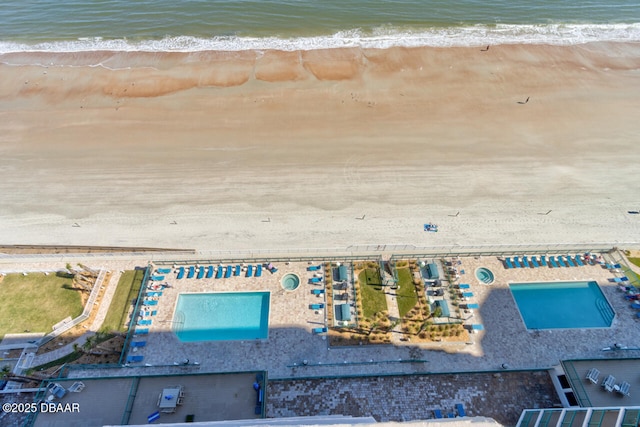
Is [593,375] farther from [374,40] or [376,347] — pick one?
[374,40]

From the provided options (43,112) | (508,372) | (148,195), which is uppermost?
(43,112)

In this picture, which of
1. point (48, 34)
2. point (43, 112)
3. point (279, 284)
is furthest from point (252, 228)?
point (48, 34)

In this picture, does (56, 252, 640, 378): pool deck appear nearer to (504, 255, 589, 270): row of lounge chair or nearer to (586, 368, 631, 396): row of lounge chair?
(504, 255, 589, 270): row of lounge chair

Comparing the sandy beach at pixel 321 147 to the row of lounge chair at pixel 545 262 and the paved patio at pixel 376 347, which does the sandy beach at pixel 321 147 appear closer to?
the row of lounge chair at pixel 545 262

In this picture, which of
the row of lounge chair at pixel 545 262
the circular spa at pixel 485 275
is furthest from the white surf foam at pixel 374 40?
the circular spa at pixel 485 275

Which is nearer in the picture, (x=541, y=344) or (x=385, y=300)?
(x=541, y=344)

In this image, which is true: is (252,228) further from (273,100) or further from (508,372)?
(508,372)

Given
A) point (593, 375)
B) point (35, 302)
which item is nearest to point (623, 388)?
point (593, 375)
